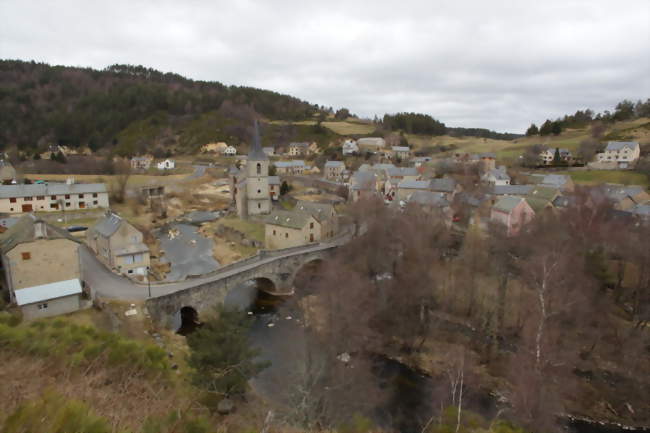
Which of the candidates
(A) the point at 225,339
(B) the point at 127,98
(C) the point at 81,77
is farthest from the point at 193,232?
(C) the point at 81,77

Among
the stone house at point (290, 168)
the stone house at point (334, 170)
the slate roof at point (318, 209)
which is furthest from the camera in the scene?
the stone house at point (290, 168)

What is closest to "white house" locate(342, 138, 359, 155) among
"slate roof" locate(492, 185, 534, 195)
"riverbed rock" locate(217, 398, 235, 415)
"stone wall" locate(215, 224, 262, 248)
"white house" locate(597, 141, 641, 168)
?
"white house" locate(597, 141, 641, 168)

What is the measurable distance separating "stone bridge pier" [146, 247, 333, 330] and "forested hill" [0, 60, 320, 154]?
3526 inches

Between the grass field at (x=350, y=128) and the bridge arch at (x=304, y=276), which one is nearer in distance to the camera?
the bridge arch at (x=304, y=276)

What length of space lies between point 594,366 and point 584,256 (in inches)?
256

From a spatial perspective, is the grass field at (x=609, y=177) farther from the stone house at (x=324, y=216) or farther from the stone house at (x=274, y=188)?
the stone house at (x=274, y=188)

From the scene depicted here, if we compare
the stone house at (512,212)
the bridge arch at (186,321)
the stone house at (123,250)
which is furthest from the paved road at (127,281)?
the stone house at (512,212)

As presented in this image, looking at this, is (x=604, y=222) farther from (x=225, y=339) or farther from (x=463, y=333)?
(x=225, y=339)

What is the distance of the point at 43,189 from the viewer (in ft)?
137

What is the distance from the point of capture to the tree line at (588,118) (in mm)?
74188

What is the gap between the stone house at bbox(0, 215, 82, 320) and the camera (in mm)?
18828

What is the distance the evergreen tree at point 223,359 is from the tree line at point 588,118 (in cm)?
8764

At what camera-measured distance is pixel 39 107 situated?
123875 millimetres

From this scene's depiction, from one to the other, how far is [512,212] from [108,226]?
3270 centimetres
